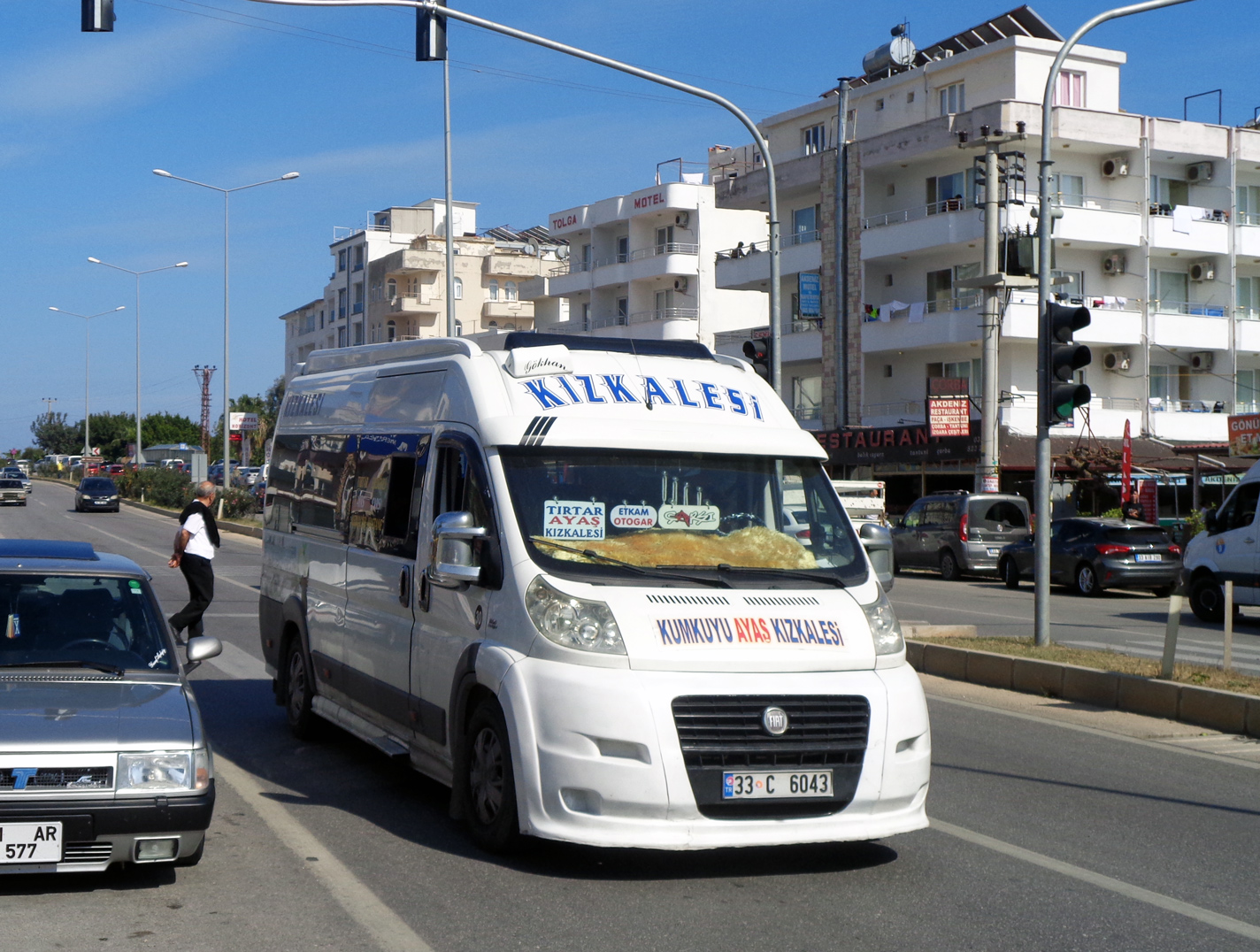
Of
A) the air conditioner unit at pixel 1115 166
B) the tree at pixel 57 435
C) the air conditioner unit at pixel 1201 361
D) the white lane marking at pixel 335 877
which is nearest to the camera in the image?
the white lane marking at pixel 335 877

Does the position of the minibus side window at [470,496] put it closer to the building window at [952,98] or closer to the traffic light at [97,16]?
the traffic light at [97,16]

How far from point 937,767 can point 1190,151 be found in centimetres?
4306

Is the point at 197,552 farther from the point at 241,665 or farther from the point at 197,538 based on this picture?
the point at 241,665

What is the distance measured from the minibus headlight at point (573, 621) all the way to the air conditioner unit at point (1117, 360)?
4361 cm

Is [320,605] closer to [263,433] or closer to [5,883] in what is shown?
[5,883]

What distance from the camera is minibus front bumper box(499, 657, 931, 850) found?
579cm

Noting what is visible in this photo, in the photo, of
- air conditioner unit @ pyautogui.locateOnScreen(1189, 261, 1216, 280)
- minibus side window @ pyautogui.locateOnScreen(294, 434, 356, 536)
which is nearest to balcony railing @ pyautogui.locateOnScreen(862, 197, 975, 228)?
air conditioner unit @ pyautogui.locateOnScreen(1189, 261, 1216, 280)

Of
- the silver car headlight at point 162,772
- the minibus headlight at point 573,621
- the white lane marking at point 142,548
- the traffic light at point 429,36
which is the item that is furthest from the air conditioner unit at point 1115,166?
the silver car headlight at point 162,772

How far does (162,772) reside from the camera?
5586 mm

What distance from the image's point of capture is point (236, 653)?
47.5 feet

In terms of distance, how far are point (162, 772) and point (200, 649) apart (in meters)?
1.38

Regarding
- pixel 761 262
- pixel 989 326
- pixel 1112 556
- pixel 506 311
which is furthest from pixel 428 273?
pixel 1112 556

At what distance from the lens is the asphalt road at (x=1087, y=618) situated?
55.4 feet

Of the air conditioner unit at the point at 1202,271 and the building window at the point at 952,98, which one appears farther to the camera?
the building window at the point at 952,98
